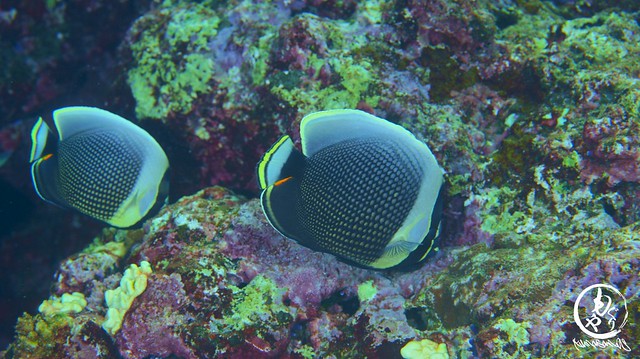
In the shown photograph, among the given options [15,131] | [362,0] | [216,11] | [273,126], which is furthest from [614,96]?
[15,131]

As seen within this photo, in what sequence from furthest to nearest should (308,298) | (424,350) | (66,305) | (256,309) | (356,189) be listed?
1. (66,305)
2. (308,298)
3. (256,309)
4. (424,350)
5. (356,189)

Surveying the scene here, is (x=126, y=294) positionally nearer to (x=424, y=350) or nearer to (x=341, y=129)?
(x=341, y=129)

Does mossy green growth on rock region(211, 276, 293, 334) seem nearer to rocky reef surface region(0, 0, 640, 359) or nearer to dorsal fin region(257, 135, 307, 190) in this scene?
rocky reef surface region(0, 0, 640, 359)

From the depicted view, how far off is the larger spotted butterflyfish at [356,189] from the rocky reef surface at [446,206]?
1.56 feet

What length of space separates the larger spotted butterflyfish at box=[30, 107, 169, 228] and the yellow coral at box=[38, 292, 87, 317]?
1.83ft

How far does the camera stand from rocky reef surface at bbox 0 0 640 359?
219 centimetres

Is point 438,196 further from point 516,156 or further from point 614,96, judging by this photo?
point 614,96

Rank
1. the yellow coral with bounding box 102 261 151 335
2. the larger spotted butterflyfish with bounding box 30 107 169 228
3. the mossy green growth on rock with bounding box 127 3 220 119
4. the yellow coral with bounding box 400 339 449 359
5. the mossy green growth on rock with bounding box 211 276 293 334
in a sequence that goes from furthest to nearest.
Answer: the mossy green growth on rock with bounding box 127 3 220 119 → the larger spotted butterflyfish with bounding box 30 107 169 228 → the yellow coral with bounding box 102 261 151 335 → the mossy green growth on rock with bounding box 211 276 293 334 → the yellow coral with bounding box 400 339 449 359

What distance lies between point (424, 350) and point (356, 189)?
3.02ft

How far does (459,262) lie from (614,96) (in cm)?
142

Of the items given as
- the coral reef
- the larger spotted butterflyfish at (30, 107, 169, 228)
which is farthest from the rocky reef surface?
the larger spotted butterflyfish at (30, 107, 169, 228)

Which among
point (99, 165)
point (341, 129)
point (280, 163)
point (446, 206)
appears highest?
point (341, 129)

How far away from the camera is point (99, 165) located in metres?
2.55

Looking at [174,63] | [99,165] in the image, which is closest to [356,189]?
[99,165]
